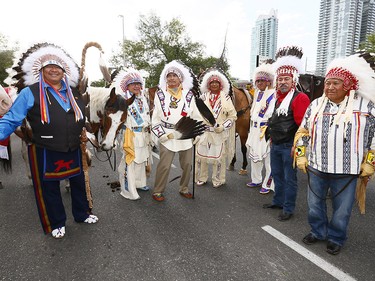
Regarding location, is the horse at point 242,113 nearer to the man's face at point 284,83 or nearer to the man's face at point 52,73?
the man's face at point 284,83

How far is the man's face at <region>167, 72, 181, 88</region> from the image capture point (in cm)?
384

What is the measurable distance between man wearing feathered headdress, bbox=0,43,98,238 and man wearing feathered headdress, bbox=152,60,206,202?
47.5 inches

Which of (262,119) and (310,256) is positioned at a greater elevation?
(262,119)

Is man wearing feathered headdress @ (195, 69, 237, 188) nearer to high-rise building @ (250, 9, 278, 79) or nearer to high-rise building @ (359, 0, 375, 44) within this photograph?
high-rise building @ (359, 0, 375, 44)

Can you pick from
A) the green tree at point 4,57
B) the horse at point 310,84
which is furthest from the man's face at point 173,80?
the green tree at point 4,57

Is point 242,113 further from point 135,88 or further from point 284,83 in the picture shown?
point 135,88

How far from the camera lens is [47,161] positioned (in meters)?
2.75

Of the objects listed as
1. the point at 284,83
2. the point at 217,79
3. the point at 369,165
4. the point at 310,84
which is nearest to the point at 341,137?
the point at 369,165

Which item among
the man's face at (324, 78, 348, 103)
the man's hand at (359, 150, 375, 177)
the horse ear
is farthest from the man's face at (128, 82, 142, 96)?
the man's hand at (359, 150, 375, 177)

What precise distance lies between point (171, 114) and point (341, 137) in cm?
223

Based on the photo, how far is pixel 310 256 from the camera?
257cm

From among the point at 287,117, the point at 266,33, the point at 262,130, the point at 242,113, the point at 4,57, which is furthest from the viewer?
the point at 266,33


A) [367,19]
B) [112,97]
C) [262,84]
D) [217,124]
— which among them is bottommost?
[217,124]

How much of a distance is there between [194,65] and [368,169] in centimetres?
2914
